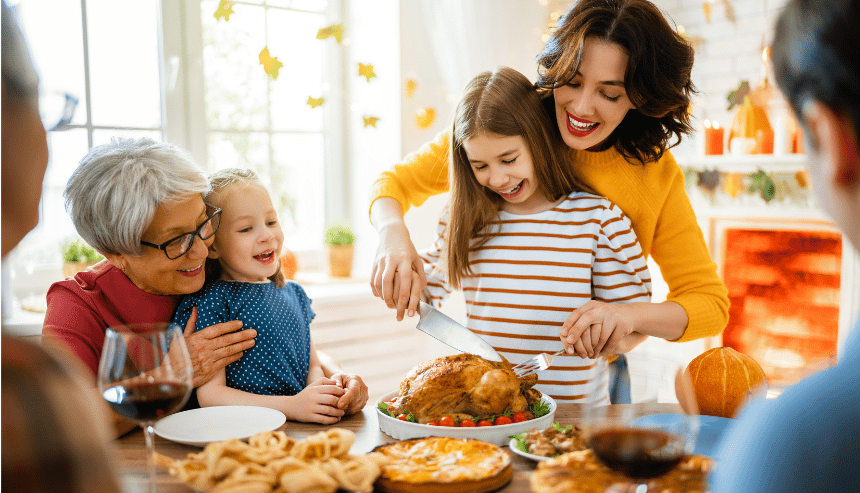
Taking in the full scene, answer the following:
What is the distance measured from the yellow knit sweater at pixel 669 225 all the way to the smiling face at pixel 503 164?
17 cm

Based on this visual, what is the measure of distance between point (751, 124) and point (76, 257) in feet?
11.5

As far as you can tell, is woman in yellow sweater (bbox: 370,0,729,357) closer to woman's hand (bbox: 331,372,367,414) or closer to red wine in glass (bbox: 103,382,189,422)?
woman's hand (bbox: 331,372,367,414)

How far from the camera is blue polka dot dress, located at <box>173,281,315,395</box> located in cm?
141

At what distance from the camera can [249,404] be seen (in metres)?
1.32

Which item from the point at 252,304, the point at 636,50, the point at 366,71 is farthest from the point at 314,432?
the point at 366,71

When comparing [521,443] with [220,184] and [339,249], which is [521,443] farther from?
[339,249]

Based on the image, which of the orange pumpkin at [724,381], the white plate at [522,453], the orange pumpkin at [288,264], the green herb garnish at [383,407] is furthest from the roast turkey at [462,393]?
the orange pumpkin at [288,264]

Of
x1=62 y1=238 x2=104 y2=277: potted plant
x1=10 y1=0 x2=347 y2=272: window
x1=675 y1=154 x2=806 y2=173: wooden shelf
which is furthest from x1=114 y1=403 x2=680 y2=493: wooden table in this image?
x1=675 y1=154 x2=806 y2=173: wooden shelf

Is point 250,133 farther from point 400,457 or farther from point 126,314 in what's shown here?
point 400,457

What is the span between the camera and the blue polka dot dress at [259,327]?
1.41 m

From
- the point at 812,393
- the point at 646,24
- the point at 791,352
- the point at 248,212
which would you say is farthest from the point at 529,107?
the point at 791,352

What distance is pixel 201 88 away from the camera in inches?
125

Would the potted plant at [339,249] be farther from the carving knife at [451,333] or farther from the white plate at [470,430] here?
the white plate at [470,430]

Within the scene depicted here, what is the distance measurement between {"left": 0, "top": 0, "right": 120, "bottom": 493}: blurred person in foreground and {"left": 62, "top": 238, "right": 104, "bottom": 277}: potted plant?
231 centimetres
